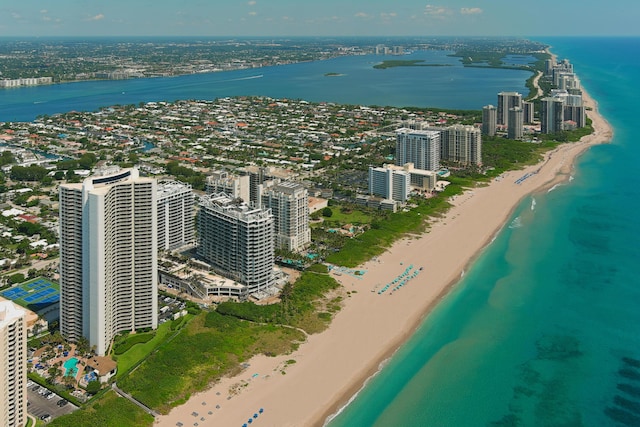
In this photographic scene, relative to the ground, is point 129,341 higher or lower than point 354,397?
higher

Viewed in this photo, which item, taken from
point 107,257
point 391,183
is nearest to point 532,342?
point 107,257

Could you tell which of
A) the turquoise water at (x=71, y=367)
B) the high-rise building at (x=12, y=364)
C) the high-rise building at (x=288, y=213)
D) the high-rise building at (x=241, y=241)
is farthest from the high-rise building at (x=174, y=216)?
the high-rise building at (x=12, y=364)

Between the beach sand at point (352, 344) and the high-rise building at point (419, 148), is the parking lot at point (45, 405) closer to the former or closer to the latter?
the beach sand at point (352, 344)

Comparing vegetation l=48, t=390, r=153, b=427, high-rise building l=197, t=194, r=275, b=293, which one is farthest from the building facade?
vegetation l=48, t=390, r=153, b=427

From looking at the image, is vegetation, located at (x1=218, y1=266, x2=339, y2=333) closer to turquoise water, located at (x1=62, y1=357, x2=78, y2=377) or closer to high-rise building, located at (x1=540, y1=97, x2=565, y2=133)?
turquoise water, located at (x1=62, y1=357, x2=78, y2=377)

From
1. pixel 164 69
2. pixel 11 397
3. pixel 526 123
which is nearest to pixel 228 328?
pixel 11 397

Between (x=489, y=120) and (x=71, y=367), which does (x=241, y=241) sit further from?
(x=489, y=120)

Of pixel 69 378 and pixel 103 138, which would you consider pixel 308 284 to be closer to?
pixel 69 378
